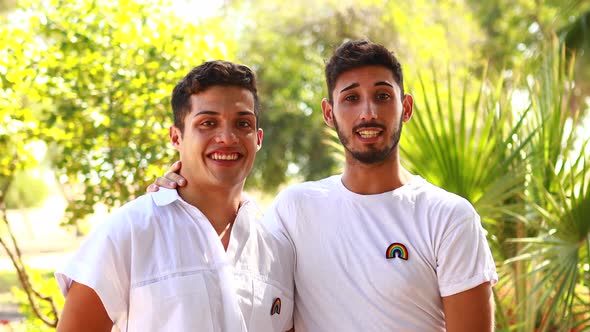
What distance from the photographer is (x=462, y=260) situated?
2521 mm

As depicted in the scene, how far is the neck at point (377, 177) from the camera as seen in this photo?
2.83 m

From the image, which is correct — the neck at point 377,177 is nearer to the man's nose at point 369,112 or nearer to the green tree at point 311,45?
the man's nose at point 369,112

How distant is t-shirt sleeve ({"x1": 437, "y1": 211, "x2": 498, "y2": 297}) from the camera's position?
2.51m

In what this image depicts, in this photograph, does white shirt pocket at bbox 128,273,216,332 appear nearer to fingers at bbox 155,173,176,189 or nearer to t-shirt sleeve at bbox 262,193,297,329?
fingers at bbox 155,173,176,189

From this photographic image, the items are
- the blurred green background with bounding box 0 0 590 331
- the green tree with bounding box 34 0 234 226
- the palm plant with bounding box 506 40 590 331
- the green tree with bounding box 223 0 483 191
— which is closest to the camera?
the palm plant with bounding box 506 40 590 331

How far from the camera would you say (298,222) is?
2.88 m

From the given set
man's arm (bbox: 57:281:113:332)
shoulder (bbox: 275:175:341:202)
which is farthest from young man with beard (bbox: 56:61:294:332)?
shoulder (bbox: 275:175:341:202)

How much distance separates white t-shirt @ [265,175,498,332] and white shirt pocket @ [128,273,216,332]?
1.86 feet

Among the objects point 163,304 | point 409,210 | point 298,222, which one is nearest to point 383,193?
point 409,210

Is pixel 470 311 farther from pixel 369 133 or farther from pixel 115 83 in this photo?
pixel 115 83

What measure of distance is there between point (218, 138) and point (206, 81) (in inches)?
8.1

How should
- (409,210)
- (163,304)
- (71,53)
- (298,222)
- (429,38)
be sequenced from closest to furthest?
(163,304), (409,210), (298,222), (71,53), (429,38)

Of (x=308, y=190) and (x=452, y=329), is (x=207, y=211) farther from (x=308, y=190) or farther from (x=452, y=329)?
(x=452, y=329)

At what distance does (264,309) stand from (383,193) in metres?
0.65
